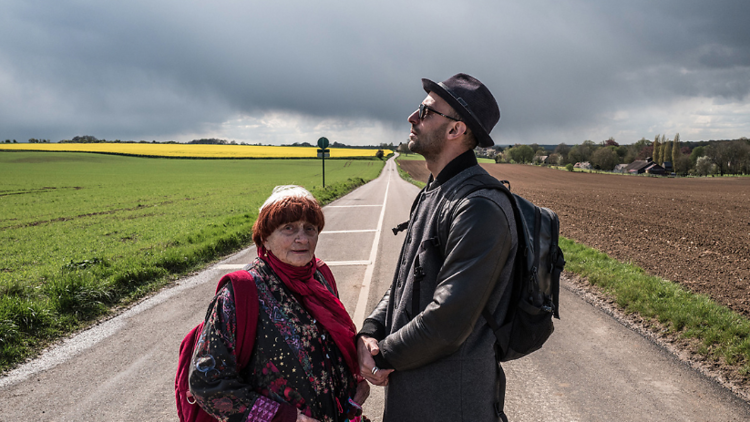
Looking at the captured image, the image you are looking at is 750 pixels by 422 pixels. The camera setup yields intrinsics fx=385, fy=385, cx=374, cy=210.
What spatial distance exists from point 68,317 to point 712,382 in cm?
719

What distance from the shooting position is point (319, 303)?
185 centimetres

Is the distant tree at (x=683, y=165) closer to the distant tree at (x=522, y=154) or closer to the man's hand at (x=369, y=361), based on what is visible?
the distant tree at (x=522, y=154)

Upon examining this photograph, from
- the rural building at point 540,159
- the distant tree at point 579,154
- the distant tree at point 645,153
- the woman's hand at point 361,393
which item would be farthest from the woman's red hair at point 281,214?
the rural building at point 540,159

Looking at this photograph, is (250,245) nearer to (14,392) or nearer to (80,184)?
(14,392)

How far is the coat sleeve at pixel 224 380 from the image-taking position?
1536 mm

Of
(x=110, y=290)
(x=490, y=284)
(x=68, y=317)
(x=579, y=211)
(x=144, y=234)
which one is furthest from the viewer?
(x=579, y=211)

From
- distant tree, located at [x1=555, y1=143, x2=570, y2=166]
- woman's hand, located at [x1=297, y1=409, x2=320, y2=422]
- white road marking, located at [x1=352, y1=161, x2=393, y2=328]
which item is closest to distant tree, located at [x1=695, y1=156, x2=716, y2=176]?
distant tree, located at [x1=555, y1=143, x2=570, y2=166]

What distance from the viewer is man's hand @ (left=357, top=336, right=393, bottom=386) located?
1660 mm

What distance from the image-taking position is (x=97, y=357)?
4047 mm

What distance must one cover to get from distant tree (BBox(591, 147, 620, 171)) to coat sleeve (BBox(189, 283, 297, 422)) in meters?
115

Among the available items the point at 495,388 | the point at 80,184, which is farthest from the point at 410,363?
the point at 80,184

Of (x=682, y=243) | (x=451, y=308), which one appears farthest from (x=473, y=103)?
(x=682, y=243)

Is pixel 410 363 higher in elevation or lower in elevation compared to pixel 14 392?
higher

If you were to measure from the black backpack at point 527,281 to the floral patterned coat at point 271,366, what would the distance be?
0.77 m
